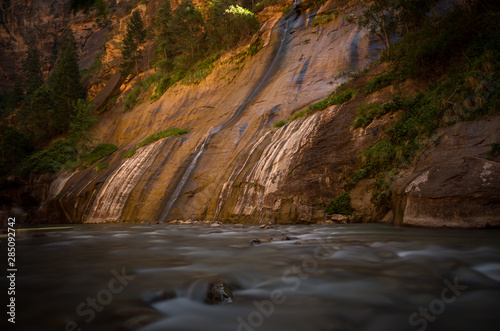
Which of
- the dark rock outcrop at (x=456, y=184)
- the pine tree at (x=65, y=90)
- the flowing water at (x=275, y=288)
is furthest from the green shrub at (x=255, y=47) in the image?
the pine tree at (x=65, y=90)

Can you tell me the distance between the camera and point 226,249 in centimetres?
441

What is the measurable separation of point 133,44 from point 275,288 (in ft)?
122

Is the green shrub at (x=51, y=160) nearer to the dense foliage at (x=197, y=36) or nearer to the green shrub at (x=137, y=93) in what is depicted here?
the green shrub at (x=137, y=93)

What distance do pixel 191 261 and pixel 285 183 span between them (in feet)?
19.9

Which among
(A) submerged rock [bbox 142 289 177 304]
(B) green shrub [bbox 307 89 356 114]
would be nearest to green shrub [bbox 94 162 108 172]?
(B) green shrub [bbox 307 89 356 114]

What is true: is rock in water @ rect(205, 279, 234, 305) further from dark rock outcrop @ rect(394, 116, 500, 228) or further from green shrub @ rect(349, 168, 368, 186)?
green shrub @ rect(349, 168, 368, 186)

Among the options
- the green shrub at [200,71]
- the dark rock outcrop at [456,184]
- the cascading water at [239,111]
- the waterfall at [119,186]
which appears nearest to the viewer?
the dark rock outcrop at [456,184]

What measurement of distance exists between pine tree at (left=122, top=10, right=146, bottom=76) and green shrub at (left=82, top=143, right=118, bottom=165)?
43.5ft

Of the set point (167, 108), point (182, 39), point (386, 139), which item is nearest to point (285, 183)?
point (386, 139)

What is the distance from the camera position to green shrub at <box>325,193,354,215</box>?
7969mm

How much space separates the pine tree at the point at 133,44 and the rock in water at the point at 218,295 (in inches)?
1383

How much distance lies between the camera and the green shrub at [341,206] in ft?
26.1

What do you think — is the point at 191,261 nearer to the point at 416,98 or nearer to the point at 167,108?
the point at 416,98

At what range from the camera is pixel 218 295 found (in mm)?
2174
